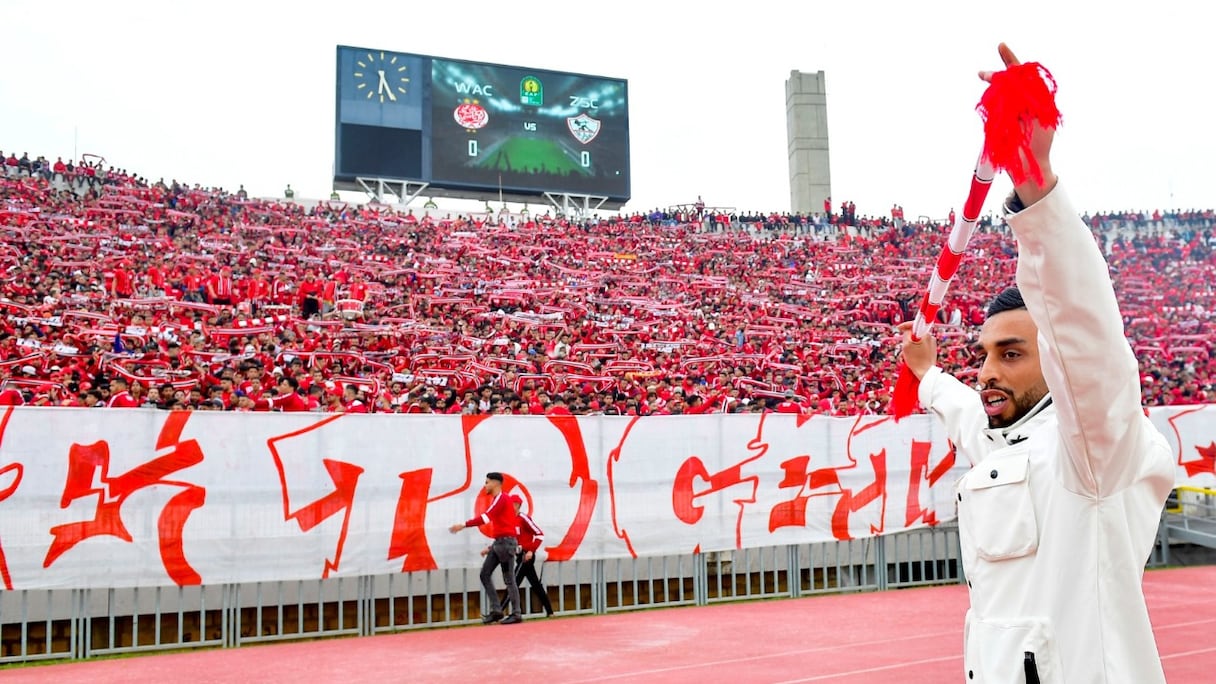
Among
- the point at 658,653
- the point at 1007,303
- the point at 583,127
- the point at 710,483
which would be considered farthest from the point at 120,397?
the point at 583,127

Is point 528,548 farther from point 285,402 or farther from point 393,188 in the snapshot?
point 393,188

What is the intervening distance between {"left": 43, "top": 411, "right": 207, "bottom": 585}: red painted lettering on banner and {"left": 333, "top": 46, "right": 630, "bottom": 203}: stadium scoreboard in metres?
30.5

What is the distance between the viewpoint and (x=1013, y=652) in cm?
233

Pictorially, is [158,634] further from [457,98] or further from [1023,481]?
[457,98]

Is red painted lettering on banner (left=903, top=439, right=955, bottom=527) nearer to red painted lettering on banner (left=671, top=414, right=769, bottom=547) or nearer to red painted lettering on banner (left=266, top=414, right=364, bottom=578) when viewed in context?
red painted lettering on banner (left=671, top=414, right=769, bottom=547)

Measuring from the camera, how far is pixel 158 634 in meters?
10.0

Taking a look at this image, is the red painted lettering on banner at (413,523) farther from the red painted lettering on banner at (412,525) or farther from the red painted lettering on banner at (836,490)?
the red painted lettering on banner at (836,490)

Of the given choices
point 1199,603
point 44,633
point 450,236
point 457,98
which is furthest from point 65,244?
point 1199,603

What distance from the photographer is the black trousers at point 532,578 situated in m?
11.7

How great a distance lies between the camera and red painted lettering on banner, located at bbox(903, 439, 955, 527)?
13.9 meters

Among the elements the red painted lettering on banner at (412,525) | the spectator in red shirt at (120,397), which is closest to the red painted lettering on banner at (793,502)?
the red painted lettering on banner at (412,525)

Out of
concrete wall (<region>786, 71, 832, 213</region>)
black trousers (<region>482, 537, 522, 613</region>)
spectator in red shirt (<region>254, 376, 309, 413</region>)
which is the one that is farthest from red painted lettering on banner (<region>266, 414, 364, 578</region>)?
concrete wall (<region>786, 71, 832, 213</region>)

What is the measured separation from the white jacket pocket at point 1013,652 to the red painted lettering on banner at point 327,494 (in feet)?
29.2

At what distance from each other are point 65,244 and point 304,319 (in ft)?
23.8
